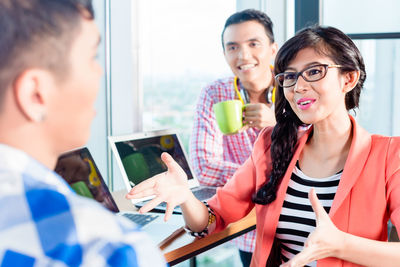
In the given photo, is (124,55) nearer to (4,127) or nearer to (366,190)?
(366,190)

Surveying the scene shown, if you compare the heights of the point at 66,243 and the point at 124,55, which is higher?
the point at 124,55

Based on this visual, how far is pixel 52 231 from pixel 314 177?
1.17 metres

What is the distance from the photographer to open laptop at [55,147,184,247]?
153 centimetres

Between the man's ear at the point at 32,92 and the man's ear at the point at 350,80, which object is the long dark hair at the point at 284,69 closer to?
the man's ear at the point at 350,80

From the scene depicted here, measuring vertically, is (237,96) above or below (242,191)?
above

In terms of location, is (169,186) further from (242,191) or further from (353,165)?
(353,165)

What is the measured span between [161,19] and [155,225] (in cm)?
143

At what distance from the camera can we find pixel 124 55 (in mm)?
2422

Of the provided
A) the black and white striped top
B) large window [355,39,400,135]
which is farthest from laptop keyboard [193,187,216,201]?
large window [355,39,400,135]

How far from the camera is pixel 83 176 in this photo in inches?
64.3

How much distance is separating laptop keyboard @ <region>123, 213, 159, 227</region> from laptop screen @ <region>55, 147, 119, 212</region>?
0.08 meters

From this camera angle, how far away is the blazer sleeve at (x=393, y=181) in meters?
1.26

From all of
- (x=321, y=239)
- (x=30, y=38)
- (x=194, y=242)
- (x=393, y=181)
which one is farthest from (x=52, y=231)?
(x=393, y=181)

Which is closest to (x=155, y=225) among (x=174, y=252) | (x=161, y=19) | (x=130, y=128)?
(x=174, y=252)
